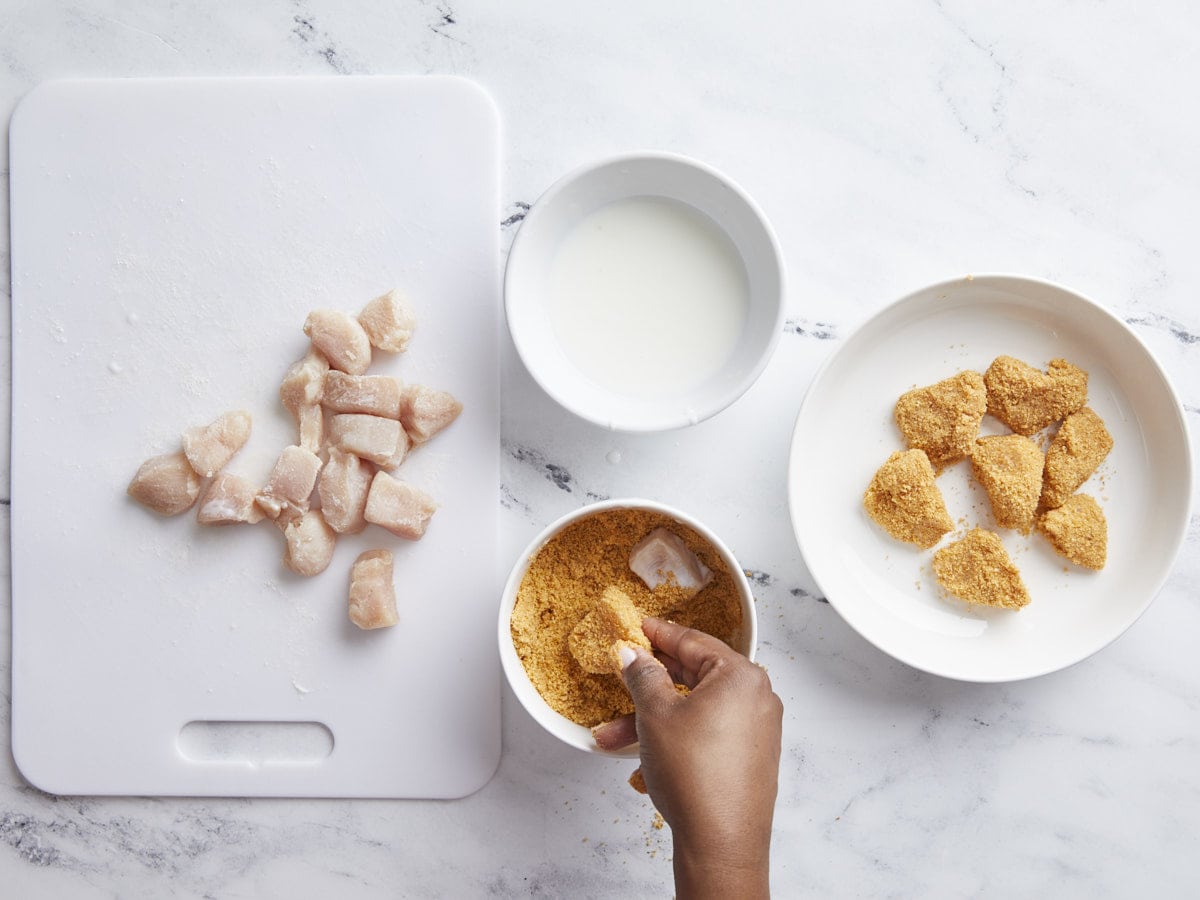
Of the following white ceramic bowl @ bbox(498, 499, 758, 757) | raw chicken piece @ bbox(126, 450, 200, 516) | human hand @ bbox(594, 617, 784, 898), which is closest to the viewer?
human hand @ bbox(594, 617, 784, 898)

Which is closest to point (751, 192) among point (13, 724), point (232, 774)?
point (232, 774)

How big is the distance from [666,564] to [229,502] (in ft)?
1.81

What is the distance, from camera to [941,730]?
1.23 m

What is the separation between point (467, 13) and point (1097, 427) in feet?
3.16

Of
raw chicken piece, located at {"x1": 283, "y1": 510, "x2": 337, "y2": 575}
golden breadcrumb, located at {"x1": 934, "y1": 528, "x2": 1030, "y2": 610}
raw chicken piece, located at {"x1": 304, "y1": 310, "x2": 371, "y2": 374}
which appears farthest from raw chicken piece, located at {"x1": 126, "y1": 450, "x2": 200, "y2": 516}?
golden breadcrumb, located at {"x1": 934, "y1": 528, "x2": 1030, "y2": 610}

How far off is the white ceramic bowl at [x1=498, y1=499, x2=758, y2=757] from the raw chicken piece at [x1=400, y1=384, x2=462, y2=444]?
0.20 m

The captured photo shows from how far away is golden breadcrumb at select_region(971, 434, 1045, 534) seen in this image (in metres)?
1.12

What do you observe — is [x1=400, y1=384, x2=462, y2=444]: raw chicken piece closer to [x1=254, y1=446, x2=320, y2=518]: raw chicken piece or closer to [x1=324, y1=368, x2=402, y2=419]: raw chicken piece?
[x1=324, y1=368, x2=402, y2=419]: raw chicken piece

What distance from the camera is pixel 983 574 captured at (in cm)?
114

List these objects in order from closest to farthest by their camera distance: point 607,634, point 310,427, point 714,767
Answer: point 714,767
point 607,634
point 310,427

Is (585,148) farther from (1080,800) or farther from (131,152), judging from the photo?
(1080,800)

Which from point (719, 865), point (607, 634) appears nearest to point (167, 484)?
point (607, 634)

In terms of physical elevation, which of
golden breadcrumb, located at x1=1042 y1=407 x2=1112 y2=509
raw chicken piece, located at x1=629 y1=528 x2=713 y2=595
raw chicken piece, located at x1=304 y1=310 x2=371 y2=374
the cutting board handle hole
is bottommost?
the cutting board handle hole

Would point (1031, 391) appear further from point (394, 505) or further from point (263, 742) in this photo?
point (263, 742)
